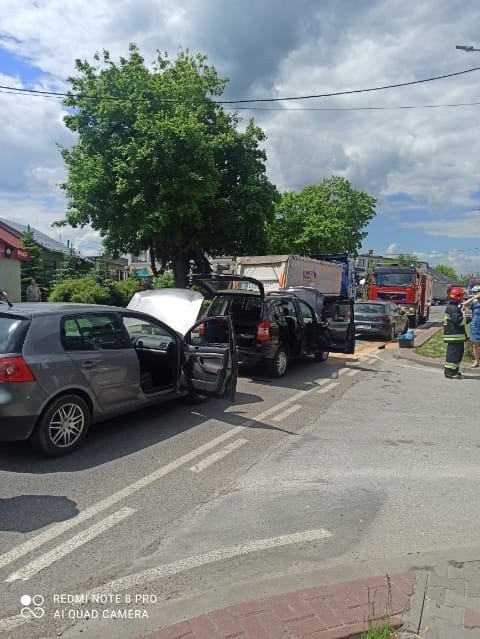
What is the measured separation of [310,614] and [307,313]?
879cm

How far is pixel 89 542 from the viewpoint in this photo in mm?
3367

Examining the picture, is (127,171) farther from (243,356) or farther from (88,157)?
(243,356)

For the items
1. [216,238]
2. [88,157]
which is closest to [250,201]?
[216,238]

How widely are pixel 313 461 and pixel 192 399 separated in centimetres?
247

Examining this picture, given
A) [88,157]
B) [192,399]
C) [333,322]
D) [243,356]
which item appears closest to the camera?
[192,399]

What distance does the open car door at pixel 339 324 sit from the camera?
11.6 metres

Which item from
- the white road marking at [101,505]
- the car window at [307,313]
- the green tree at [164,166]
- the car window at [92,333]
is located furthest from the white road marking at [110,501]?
the green tree at [164,166]

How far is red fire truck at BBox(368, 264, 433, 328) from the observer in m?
23.0

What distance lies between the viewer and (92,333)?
5.42m

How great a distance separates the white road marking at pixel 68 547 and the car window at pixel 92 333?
1962mm

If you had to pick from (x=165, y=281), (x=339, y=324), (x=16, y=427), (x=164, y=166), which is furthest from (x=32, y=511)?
(x=165, y=281)

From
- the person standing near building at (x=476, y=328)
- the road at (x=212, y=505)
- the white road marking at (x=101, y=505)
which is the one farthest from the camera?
the person standing near building at (x=476, y=328)

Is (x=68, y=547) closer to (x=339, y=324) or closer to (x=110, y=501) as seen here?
(x=110, y=501)

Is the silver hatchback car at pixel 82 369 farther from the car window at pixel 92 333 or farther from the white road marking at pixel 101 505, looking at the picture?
the white road marking at pixel 101 505
